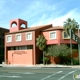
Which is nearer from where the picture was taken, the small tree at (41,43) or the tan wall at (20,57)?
the small tree at (41,43)

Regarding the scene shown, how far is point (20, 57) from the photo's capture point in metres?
51.3

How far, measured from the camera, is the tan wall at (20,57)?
49.4m

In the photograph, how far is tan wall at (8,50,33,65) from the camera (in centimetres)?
4936

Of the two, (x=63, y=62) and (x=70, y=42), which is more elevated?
(x=70, y=42)

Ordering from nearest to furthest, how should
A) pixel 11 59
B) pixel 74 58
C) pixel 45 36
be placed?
1. pixel 74 58
2. pixel 45 36
3. pixel 11 59

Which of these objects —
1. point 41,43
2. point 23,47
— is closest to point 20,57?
point 23,47

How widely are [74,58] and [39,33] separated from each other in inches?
432

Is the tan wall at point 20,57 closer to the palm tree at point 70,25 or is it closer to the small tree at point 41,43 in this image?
the small tree at point 41,43

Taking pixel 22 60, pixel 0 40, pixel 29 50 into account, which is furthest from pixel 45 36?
pixel 0 40

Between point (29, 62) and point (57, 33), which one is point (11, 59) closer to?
point (29, 62)

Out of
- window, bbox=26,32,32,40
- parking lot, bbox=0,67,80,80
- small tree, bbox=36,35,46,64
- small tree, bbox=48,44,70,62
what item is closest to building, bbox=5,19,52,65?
window, bbox=26,32,32,40

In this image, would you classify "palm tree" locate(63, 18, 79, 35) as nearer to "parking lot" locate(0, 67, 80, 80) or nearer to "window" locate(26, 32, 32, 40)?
"window" locate(26, 32, 32, 40)

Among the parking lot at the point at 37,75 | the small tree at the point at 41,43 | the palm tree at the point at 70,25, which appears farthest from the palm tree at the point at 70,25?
the parking lot at the point at 37,75

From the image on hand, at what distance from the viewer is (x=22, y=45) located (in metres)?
51.2
